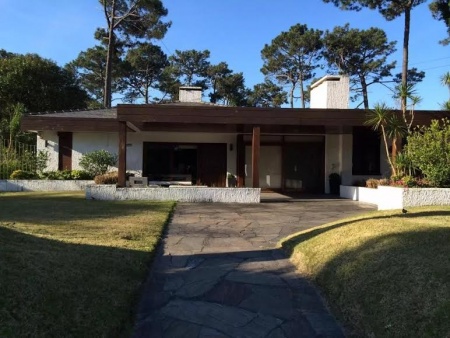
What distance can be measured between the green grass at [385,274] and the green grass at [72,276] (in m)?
2.05

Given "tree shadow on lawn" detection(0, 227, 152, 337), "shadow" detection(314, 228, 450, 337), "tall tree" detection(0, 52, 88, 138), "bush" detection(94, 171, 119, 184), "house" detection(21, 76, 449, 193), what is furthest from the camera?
"tall tree" detection(0, 52, 88, 138)

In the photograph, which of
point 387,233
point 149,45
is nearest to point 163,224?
point 387,233

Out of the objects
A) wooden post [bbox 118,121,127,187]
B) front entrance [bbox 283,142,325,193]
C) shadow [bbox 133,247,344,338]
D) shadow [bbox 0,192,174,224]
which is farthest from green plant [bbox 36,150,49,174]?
shadow [bbox 133,247,344,338]

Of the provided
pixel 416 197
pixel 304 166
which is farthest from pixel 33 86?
pixel 416 197

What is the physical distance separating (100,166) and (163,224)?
33.3 feet

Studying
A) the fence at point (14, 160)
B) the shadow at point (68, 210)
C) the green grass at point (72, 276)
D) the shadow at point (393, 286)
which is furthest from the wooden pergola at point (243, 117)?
the shadow at point (393, 286)

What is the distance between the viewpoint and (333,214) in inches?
449

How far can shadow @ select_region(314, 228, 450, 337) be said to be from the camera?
363 cm

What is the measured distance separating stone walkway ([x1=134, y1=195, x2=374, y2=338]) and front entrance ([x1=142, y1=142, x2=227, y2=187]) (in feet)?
36.4

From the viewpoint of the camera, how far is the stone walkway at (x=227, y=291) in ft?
13.3

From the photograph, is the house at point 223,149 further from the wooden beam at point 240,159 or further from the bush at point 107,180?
the bush at point 107,180

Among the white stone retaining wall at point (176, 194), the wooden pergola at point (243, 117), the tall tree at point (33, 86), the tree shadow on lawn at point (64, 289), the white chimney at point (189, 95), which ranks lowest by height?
the tree shadow on lawn at point (64, 289)

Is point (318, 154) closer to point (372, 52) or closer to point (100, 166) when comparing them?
point (100, 166)

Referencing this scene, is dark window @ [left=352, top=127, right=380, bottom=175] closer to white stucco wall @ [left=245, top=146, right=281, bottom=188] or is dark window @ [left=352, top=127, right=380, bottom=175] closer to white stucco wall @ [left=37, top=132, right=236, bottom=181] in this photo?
white stucco wall @ [left=245, top=146, right=281, bottom=188]
